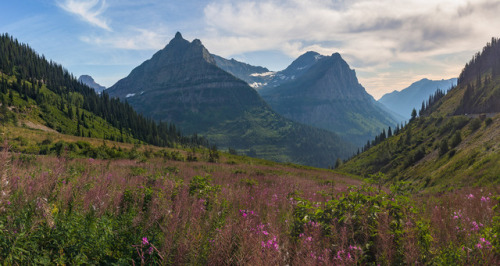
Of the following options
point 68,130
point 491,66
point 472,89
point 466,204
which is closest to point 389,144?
point 472,89

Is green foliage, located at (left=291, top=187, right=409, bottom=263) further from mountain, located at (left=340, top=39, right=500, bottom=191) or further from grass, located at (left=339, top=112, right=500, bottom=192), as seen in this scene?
mountain, located at (left=340, top=39, right=500, bottom=191)

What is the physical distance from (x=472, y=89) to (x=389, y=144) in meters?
64.3

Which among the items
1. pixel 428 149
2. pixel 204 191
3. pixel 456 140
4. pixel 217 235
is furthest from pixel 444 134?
pixel 217 235

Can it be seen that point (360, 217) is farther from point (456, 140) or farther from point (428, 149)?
point (428, 149)

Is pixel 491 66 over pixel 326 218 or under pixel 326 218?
over

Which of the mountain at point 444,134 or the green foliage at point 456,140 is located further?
the green foliage at point 456,140

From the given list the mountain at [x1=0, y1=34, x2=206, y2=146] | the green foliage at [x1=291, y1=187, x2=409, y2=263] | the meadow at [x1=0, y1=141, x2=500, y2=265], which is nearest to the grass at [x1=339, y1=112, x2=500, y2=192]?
the green foliage at [x1=291, y1=187, x2=409, y2=263]

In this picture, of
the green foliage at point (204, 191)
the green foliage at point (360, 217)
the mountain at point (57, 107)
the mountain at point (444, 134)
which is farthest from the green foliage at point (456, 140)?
the mountain at point (57, 107)

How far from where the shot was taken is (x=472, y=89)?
145375mm

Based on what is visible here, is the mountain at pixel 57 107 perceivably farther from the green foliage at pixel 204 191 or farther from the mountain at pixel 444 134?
the mountain at pixel 444 134

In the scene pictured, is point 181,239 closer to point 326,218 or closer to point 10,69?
point 326,218

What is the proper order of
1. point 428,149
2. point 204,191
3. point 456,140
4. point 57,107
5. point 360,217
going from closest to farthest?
point 360,217 < point 204,191 < point 456,140 < point 428,149 < point 57,107

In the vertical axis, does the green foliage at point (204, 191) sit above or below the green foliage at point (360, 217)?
below

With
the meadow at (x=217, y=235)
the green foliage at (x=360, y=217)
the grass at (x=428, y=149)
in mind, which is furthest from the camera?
the grass at (x=428, y=149)
